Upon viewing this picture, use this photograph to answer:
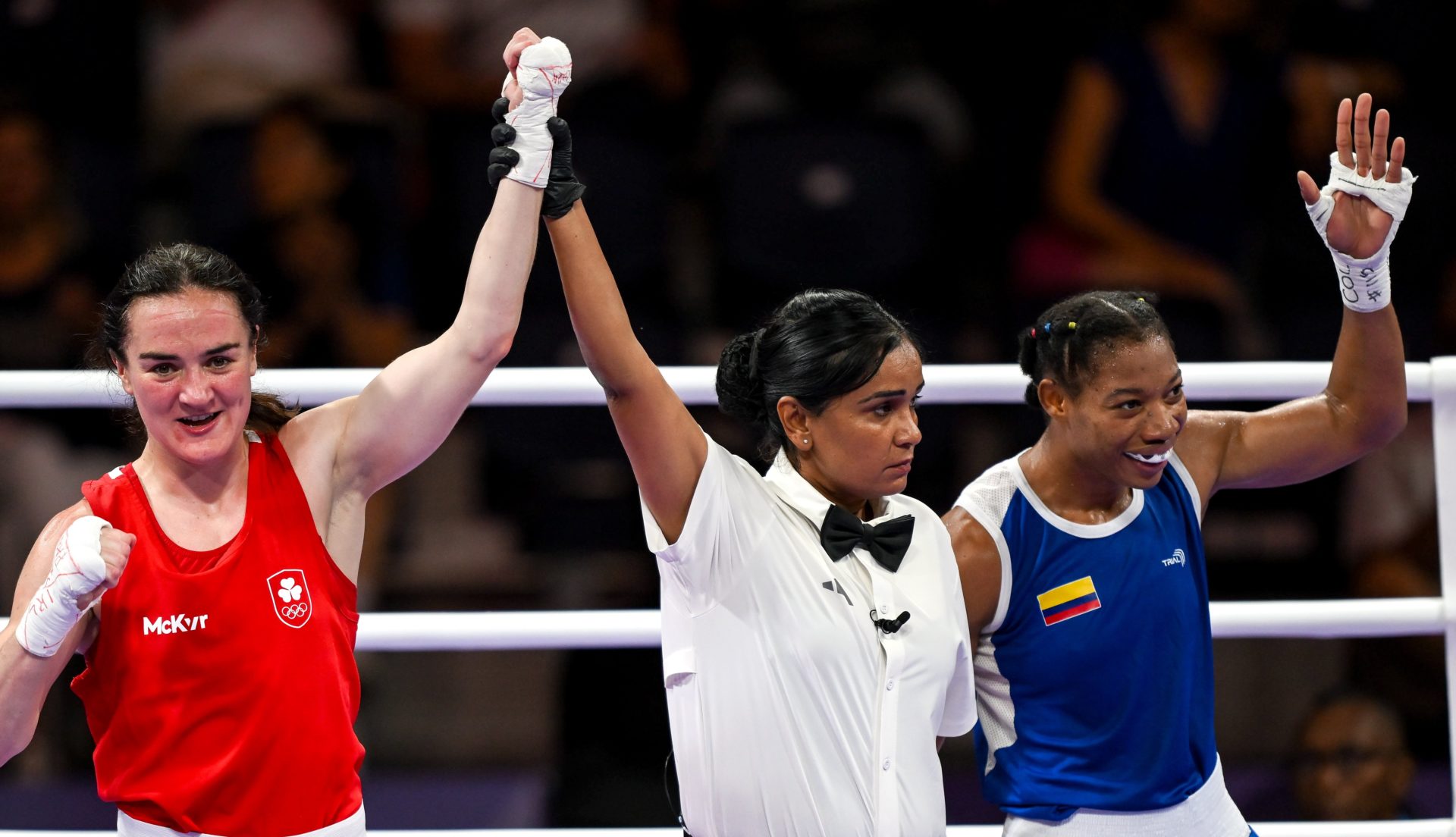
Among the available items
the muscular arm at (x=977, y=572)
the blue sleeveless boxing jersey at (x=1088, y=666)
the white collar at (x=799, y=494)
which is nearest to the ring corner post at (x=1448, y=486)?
the blue sleeveless boxing jersey at (x=1088, y=666)

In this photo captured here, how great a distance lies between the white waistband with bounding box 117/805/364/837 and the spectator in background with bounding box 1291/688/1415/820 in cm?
224

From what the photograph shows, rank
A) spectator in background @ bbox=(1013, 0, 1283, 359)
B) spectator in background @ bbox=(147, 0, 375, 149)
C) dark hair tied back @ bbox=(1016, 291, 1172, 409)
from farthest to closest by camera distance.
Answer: spectator in background @ bbox=(147, 0, 375, 149), spectator in background @ bbox=(1013, 0, 1283, 359), dark hair tied back @ bbox=(1016, 291, 1172, 409)

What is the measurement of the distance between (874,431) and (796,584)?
8.8 inches

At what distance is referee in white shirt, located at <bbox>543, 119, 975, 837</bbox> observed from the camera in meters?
1.90

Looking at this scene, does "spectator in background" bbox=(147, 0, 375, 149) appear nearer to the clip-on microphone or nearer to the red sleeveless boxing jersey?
the red sleeveless boxing jersey

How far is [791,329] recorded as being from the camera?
Result: 79.3 inches

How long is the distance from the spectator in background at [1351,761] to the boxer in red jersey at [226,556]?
2.23 meters

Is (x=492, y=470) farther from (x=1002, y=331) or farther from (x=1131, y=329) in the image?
(x=1131, y=329)

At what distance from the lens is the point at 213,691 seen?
1.83 m

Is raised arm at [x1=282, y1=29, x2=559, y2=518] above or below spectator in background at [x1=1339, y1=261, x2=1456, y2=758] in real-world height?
above

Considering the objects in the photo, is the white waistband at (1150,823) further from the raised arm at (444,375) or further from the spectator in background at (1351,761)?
the spectator in background at (1351,761)

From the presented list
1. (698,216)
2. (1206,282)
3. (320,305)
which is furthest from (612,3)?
(1206,282)

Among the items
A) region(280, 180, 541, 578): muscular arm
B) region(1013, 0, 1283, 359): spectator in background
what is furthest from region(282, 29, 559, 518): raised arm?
region(1013, 0, 1283, 359): spectator in background

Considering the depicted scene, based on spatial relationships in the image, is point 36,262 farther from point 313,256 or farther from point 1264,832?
point 1264,832
